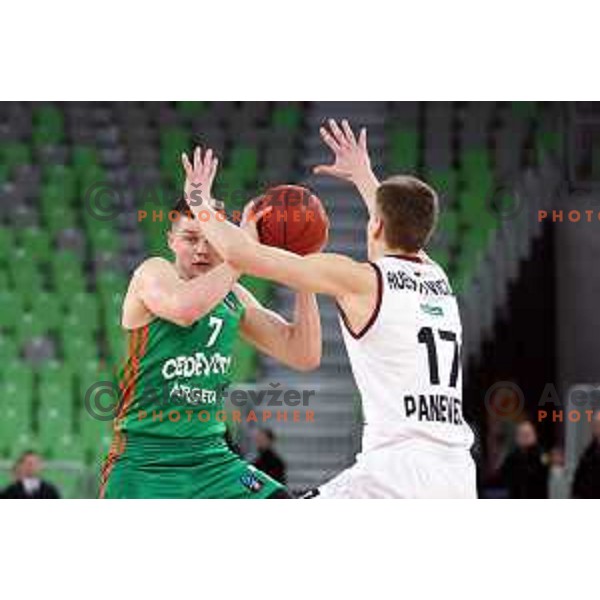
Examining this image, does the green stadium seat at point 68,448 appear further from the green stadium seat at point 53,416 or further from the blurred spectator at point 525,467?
the blurred spectator at point 525,467

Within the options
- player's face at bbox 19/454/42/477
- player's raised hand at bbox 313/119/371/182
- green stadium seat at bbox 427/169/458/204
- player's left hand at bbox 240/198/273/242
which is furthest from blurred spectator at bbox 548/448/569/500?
player's face at bbox 19/454/42/477

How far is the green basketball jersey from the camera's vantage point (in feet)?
21.4

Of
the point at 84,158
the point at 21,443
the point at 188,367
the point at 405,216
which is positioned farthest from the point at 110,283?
the point at 405,216

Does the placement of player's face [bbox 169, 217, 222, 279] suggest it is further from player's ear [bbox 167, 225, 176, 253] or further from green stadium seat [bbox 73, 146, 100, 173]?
green stadium seat [bbox 73, 146, 100, 173]

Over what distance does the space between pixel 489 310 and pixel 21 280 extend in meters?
2.21

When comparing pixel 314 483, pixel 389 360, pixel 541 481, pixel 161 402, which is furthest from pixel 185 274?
pixel 541 481

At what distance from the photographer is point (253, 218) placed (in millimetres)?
6785

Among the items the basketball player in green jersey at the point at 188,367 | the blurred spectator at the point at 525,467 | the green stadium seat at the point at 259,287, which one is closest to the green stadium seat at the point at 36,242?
the green stadium seat at the point at 259,287

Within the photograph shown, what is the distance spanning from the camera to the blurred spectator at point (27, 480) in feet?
25.3

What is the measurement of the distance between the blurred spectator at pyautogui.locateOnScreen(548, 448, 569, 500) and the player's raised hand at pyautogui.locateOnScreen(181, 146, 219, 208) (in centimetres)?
192

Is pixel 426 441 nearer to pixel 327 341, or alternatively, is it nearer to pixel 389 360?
pixel 389 360

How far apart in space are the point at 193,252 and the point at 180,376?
51 centimetres

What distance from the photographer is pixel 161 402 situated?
6.55m

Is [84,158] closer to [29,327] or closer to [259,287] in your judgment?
[29,327]
